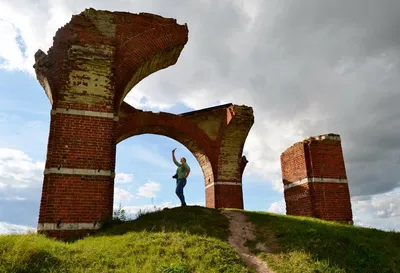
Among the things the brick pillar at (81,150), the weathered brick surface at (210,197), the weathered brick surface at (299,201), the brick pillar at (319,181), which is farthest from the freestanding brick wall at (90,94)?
the weathered brick surface at (299,201)

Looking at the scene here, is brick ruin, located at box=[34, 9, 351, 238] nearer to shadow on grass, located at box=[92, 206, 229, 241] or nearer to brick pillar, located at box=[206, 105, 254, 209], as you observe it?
shadow on grass, located at box=[92, 206, 229, 241]

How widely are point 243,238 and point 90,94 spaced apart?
5.37 meters

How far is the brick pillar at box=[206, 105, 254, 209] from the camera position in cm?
1507

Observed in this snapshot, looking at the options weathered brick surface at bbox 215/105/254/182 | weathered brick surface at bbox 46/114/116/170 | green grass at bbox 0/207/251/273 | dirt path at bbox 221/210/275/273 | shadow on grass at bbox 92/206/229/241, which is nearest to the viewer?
green grass at bbox 0/207/251/273

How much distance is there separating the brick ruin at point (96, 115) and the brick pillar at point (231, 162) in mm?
2686

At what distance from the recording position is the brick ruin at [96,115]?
7719 millimetres

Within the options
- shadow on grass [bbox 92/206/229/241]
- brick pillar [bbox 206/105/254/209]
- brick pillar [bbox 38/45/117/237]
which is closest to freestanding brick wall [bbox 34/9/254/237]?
brick pillar [bbox 38/45/117/237]

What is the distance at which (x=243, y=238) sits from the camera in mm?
7438

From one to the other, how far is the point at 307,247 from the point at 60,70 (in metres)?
7.67

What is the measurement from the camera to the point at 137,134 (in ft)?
50.5

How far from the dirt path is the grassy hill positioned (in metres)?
0.15

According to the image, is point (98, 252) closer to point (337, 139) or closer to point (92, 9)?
point (92, 9)

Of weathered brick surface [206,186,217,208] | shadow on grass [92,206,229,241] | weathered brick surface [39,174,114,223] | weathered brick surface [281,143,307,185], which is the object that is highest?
weathered brick surface [281,143,307,185]

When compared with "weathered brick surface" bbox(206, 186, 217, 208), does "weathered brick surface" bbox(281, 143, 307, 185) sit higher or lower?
higher
